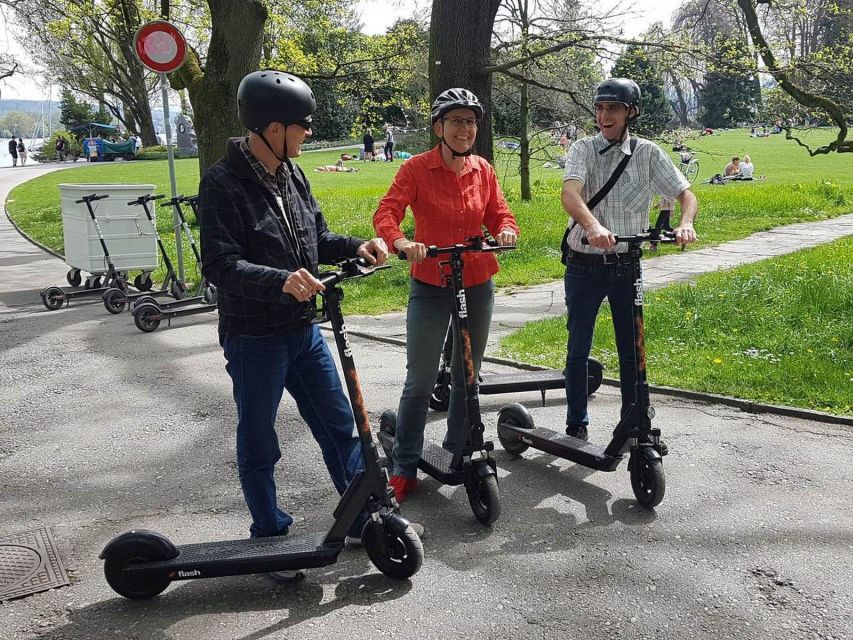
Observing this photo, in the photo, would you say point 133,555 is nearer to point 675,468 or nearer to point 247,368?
point 247,368

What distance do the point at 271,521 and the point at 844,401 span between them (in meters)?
4.01

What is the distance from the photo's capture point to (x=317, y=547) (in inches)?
134

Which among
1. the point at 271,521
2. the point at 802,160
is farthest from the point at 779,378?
the point at 802,160

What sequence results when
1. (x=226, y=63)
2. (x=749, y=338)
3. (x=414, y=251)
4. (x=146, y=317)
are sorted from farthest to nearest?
(x=226, y=63)
(x=146, y=317)
(x=749, y=338)
(x=414, y=251)

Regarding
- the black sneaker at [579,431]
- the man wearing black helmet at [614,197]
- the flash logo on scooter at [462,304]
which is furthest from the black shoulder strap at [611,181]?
the black sneaker at [579,431]

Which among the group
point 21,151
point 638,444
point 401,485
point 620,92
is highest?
point 21,151

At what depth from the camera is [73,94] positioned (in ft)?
213

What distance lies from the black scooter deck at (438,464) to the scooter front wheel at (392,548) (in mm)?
765

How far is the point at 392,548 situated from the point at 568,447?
1454mm

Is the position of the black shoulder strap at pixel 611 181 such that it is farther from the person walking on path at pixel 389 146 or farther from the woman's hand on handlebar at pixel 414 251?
the person walking on path at pixel 389 146

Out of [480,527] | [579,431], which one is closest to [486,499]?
[480,527]

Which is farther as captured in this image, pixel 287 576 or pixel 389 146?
pixel 389 146

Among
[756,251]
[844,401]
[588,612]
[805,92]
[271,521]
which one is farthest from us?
[756,251]

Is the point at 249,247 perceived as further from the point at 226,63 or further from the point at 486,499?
the point at 226,63
